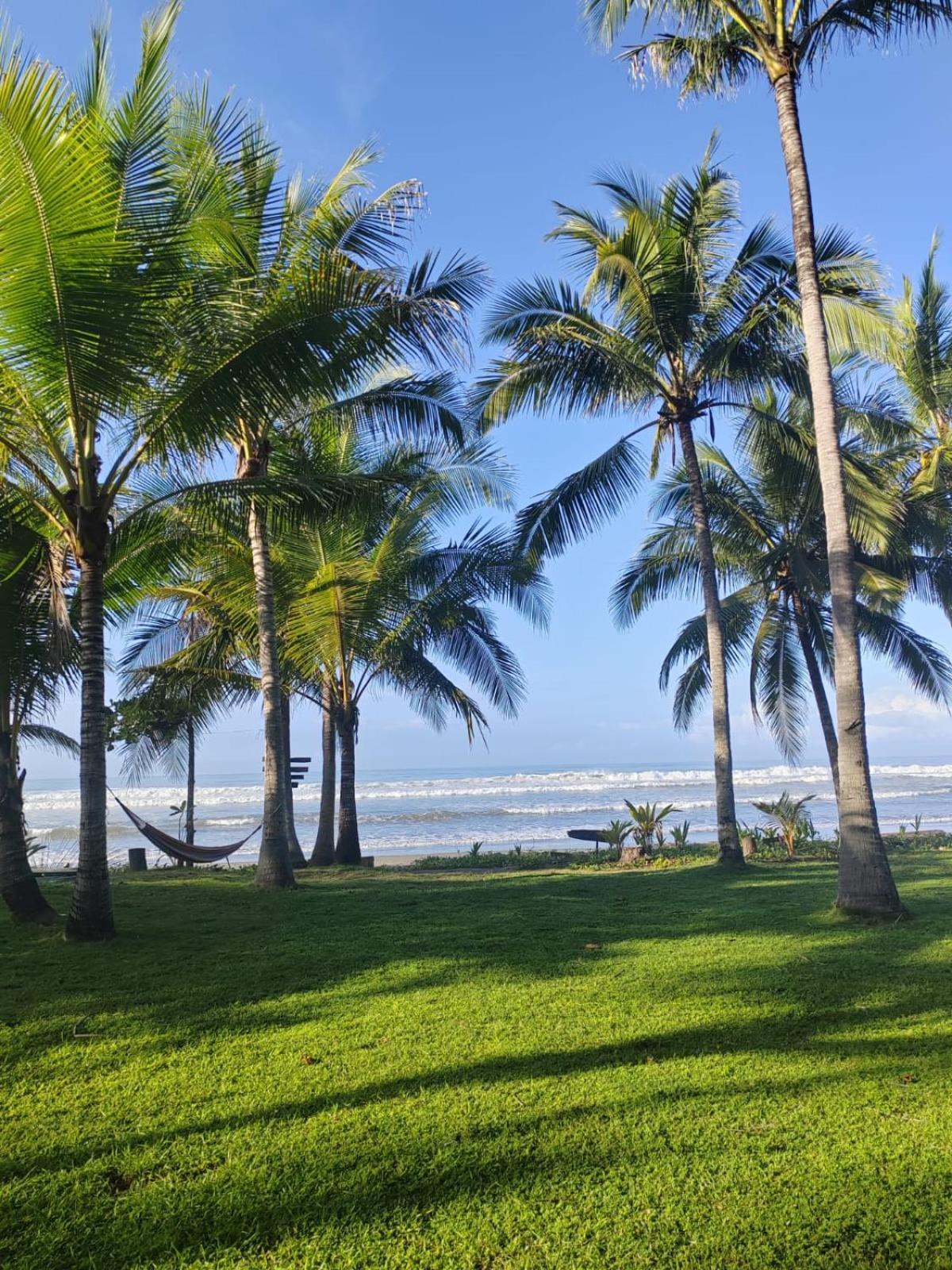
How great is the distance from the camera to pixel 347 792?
13391 mm

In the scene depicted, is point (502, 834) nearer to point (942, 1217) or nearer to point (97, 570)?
point (97, 570)

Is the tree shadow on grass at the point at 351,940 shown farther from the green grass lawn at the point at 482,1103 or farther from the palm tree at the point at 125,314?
the palm tree at the point at 125,314

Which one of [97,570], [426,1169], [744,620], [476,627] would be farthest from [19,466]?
[744,620]

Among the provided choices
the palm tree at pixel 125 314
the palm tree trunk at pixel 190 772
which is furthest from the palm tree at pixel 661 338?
the palm tree trunk at pixel 190 772

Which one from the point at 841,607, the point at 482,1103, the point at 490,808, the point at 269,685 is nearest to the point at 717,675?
the point at 841,607

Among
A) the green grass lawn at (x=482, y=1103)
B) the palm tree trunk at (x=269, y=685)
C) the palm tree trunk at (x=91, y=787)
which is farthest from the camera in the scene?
the palm tree trunk at (x=269, y=685)

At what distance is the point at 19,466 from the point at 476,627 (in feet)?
27.8

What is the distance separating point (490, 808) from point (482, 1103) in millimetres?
32692

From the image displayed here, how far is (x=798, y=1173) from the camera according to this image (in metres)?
2.58

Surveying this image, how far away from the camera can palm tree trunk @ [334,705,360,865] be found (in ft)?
43.0

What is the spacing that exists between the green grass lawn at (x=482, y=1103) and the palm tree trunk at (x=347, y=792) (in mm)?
7090

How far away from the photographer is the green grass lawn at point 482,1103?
91.0 inches

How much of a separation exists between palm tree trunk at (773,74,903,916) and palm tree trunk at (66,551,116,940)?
527 cm

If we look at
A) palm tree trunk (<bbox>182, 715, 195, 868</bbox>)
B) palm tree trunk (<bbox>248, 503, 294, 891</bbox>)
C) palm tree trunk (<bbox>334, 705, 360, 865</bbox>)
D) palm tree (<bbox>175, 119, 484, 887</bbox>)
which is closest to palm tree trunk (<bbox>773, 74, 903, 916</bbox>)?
palm tree (<bbox>175, 119, 484, 887</bbox>)
